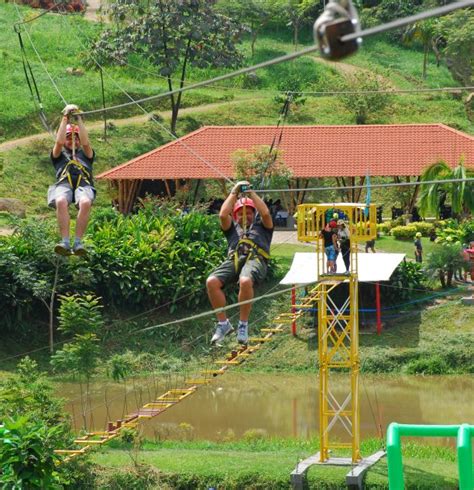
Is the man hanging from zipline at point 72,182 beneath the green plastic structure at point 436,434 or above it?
above

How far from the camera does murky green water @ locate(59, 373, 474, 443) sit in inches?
1124

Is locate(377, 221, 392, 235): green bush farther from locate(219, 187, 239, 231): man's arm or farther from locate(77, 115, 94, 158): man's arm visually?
locate(77, 115, 94, 158): man's arm

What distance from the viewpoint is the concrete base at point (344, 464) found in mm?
22438

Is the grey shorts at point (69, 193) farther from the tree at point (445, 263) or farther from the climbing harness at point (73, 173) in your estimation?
the tree at point (445, 263)

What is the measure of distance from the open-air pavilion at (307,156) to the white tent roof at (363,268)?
8940mm

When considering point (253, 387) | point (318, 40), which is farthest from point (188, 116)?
point (318, 40)

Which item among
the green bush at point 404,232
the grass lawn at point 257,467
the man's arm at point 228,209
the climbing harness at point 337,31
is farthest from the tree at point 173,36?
the climbing harness at point 337,31

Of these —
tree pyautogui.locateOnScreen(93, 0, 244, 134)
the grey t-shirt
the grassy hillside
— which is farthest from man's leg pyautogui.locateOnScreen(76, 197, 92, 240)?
the grassy hillside

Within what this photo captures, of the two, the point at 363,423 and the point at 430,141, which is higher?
the point at 430,141

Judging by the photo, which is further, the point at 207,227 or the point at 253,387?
the point at 207,227

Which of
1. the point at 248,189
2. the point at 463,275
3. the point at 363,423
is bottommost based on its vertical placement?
the point at 363,423

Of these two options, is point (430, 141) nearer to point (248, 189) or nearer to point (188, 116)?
point (188, 116)

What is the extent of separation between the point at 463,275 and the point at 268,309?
483 centimetres

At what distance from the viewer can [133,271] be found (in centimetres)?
3509
